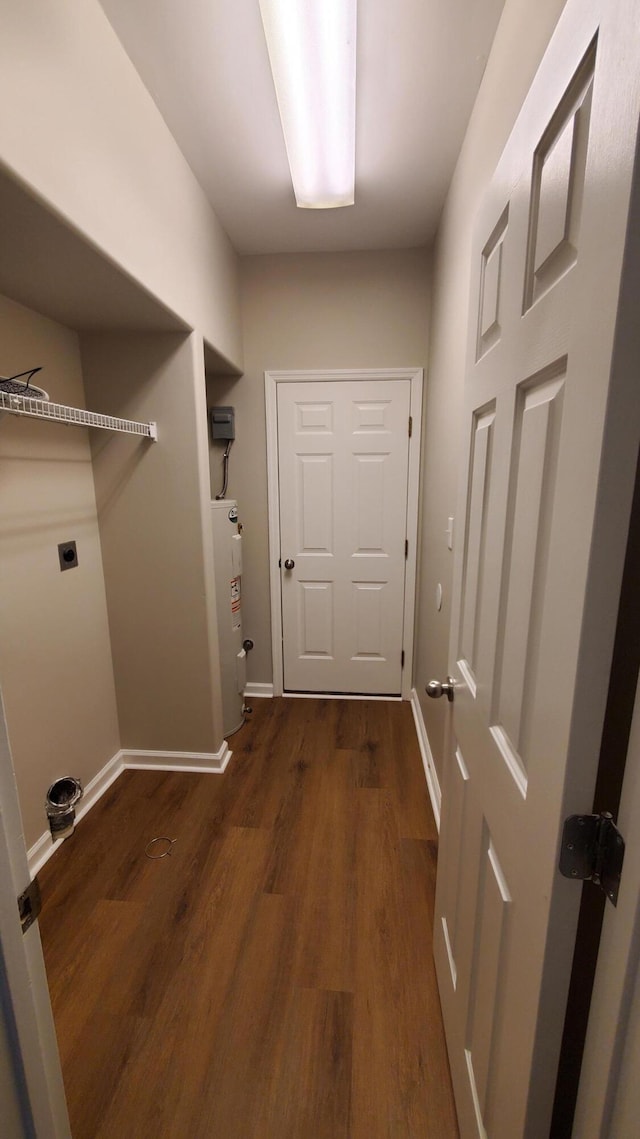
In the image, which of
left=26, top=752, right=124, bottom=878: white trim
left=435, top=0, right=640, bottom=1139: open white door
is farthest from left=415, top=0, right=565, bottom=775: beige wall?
left=26, top=752, right=124, bottom=878: white trim

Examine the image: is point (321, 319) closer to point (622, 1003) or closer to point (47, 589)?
point (47, 589)

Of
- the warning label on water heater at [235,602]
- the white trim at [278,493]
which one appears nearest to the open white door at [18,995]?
the warning label on water heater at [235,602]

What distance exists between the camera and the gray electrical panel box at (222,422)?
2.65 metres

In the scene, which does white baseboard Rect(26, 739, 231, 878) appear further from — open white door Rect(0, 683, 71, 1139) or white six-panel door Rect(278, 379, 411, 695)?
open white door Rect(0, 683, 71, 1139)

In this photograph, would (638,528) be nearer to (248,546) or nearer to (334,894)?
(334,894)

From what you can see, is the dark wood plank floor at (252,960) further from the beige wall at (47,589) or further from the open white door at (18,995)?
the open white door at (18,995)

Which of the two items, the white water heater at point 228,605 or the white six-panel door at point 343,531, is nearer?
the white water heater at point 228,605

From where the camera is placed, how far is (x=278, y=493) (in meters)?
2.76

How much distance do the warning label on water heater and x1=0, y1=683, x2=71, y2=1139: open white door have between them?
185cm

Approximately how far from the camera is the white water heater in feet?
7.72

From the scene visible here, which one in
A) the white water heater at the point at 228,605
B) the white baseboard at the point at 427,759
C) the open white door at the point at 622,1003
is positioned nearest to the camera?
the open white door at the point at 622,1003

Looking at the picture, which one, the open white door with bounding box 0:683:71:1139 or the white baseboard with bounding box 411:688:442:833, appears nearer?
the open white door with bounding box 0:683:71:1139

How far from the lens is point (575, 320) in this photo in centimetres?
51

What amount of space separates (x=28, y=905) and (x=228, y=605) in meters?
1.82
